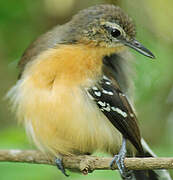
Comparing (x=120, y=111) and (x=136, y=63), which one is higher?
(x=136, y=63)

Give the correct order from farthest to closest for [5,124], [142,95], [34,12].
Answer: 1. [5,124]
2. [34,12]
3. [142,95]

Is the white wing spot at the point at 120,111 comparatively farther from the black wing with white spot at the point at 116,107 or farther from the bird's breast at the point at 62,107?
the bird's breast at the point at 62,107

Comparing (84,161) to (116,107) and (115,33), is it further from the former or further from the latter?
(115,33)

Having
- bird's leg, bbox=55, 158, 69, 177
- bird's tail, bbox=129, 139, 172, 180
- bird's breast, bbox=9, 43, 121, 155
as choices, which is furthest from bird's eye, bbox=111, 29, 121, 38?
bird's leg, bbox=55, 158, 69, 177

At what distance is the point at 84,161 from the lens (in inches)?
209

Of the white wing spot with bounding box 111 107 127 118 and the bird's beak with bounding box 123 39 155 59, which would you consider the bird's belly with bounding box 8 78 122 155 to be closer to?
the white wing spot with bounding box 111 107 127 118

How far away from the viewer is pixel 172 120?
24.9ft

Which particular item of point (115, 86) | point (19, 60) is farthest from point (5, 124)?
point (115, 86)

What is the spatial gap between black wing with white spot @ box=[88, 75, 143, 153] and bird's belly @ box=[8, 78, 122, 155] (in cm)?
10

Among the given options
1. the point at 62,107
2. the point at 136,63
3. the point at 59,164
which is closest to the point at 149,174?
the point at 59,164

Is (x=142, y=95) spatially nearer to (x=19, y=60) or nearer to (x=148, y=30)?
(x=148, y=30)

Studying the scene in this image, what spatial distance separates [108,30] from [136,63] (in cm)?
72

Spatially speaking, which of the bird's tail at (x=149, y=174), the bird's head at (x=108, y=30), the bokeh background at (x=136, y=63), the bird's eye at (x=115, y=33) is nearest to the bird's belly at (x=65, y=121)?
the bokeh background at (x=136, y=63)

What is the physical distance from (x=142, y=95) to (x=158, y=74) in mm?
388
